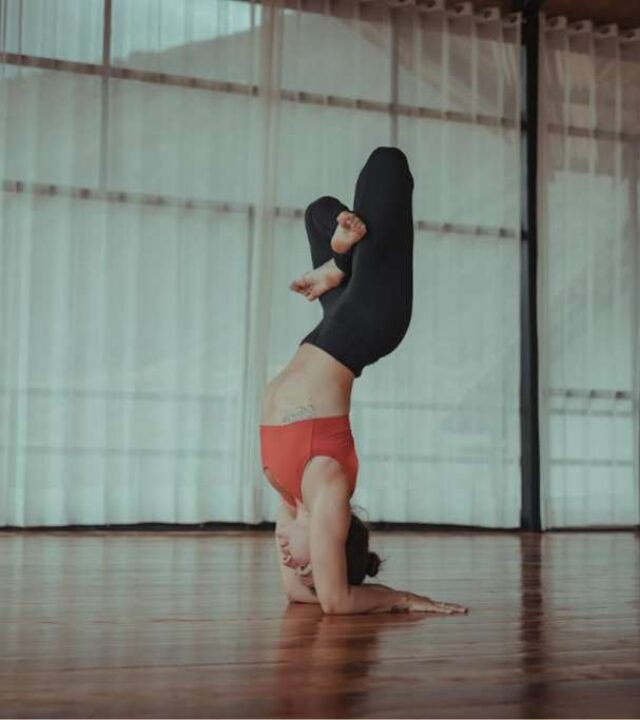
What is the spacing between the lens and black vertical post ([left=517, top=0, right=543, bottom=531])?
757 centimetres

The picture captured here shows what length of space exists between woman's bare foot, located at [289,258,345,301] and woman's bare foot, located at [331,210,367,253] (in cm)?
7

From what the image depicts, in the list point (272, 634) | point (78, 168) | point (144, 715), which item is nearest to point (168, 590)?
point (272, 634)

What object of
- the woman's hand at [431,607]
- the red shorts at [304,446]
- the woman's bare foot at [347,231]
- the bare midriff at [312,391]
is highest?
the woman's bare foot at [347,231]

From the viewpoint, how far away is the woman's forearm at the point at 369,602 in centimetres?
282

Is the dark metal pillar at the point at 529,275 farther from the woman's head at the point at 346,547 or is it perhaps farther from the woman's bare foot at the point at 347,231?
the woman's bare foot at the point at 347,231

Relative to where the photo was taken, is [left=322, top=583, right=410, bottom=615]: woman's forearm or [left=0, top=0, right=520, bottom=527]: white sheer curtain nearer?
[left=322, top=583, right=410, bottom=615]: woman's forearm

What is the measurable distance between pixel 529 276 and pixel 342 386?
16.6 ft

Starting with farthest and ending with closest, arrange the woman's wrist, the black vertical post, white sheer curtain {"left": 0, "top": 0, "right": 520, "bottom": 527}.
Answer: the black vertical post, white sheer curtain {"left": 0, "top": 0, "right": 520, "bottom": 527}, the woman's wrist

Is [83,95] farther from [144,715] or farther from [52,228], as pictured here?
[144,715]

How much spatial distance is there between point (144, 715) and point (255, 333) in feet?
17.6

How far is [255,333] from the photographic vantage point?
22.6ft

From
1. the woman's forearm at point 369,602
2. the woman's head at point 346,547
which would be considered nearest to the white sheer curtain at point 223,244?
the woman's head at point 346,547

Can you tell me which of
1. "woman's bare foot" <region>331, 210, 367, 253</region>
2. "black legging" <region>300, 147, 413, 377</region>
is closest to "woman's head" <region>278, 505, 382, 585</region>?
"black legging" <region>300, 147, 413, 377</region>

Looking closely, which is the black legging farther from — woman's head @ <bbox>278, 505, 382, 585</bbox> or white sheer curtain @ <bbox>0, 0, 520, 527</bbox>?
white sheer curtain @ <bbox>0, 0, 520, 527</bbox>
